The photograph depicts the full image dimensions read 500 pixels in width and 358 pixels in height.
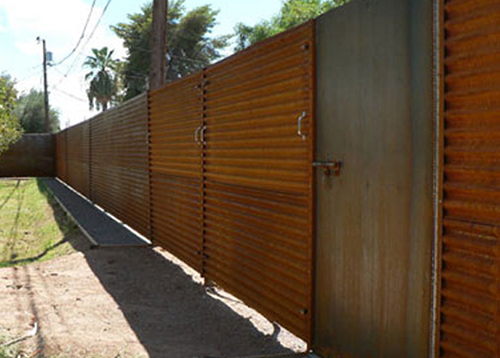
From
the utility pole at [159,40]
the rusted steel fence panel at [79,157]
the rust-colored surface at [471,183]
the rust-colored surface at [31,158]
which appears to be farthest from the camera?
the rust-colored surface at [31,158]

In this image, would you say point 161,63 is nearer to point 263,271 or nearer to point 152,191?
point 152,191

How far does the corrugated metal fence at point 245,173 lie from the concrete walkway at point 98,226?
2.32 feet

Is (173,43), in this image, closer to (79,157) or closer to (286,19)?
(286,19)

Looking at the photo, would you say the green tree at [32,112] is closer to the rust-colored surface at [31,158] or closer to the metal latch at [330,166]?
the rust-colored surface at [31,158]

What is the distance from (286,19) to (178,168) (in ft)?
100

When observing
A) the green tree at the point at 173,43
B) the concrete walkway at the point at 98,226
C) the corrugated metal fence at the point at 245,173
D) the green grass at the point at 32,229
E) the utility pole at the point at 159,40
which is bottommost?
the green grass at the point at 32,229

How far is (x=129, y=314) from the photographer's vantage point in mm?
4930

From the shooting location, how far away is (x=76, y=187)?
58.2 feet

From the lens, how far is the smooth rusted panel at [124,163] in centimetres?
837

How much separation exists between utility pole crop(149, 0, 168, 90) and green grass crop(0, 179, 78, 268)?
3.85m

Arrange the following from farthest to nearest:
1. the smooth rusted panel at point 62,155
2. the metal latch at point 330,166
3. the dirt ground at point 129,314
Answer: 1. the smooth rusted panel at point 62,155
2. the dirt ground at point 129,314
3. the metal latch at point 330,166

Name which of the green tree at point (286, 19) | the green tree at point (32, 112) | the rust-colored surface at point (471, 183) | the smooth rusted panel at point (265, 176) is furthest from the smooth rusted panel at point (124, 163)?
the green tree at point (32, 112)

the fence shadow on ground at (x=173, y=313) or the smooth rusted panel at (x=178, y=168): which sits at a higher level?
the smooth rusted panel at (x=178, y=168)

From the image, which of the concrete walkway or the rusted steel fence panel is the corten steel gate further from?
the rusted steel fence panel
